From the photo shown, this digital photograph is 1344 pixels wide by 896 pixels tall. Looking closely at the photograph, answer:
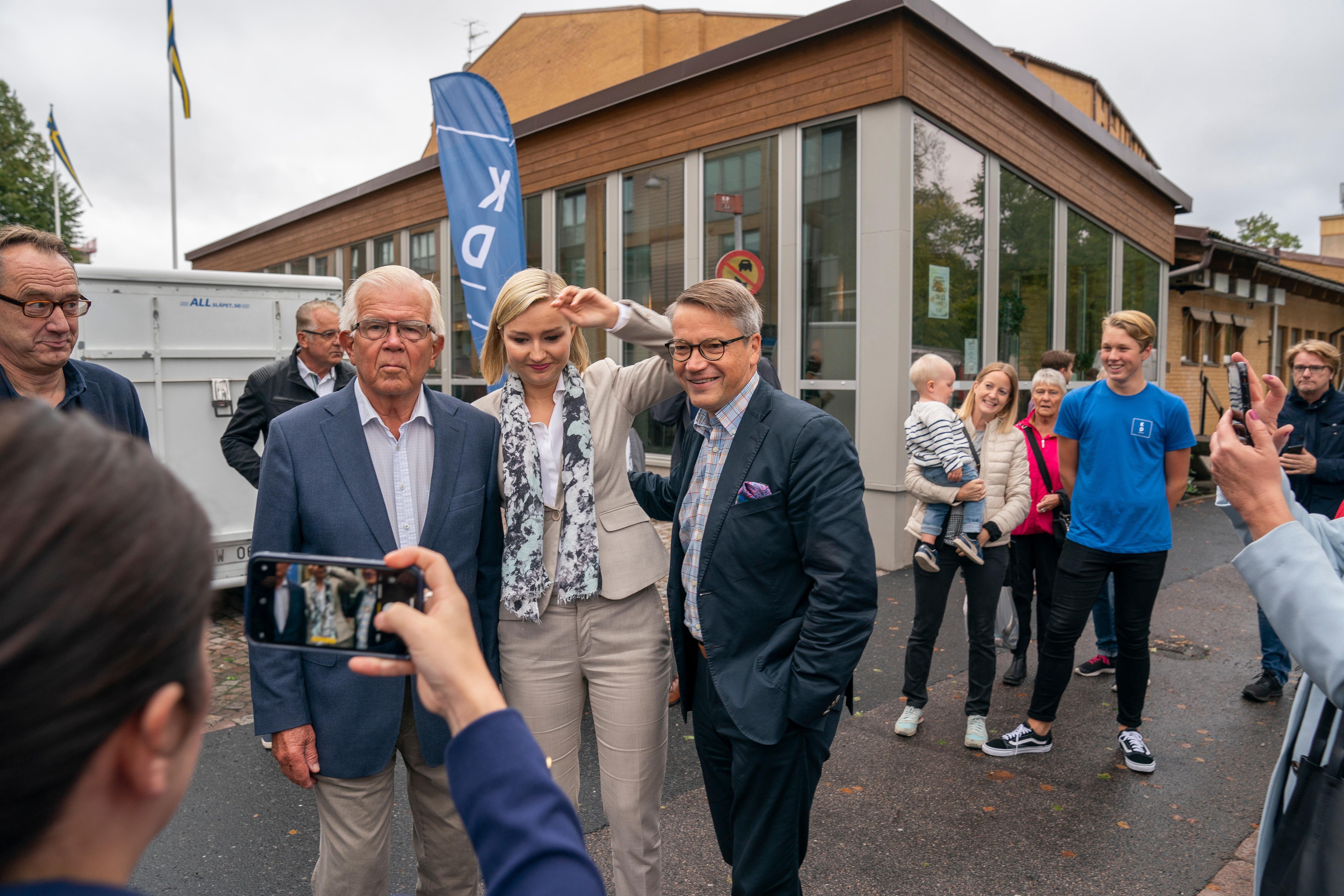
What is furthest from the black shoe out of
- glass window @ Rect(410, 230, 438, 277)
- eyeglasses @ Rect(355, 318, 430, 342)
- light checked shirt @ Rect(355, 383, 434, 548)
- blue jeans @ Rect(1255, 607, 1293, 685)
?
glass window @ Rect(410, 230, 438, 277)

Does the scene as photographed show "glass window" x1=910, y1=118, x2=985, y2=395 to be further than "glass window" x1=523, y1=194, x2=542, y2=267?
No

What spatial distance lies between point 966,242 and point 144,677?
1028cm

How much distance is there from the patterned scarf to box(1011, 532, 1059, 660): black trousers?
373cm

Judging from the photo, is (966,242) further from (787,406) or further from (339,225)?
(339,225)

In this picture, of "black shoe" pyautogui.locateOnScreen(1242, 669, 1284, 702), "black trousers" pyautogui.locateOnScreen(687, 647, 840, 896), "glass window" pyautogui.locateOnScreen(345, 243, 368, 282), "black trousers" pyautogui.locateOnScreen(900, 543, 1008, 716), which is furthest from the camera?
"glass window" pyautogui.locateOnScreen(345, 243, 368, 282)

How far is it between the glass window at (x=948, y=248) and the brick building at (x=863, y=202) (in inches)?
1.2

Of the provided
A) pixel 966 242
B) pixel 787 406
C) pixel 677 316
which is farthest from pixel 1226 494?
pixel 966 242

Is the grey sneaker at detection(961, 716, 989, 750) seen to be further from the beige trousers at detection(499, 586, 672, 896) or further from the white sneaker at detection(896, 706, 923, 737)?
the beige trousers at detection(499, 586, 672, 896)

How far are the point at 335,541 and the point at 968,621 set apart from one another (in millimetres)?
3473

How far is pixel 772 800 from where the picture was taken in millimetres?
2400

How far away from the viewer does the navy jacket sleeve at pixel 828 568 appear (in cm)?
230

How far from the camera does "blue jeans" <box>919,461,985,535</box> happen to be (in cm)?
443

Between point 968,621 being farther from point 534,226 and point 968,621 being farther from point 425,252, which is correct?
point 425,252

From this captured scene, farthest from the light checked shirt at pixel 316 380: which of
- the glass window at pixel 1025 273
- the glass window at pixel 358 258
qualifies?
the glass window at pixel 358 258
